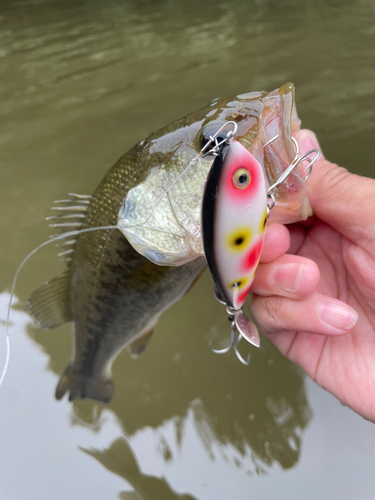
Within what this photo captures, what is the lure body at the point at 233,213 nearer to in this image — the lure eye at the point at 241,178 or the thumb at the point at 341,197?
the lure eye at the point at 241,178

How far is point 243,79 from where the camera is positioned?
10.5 feet

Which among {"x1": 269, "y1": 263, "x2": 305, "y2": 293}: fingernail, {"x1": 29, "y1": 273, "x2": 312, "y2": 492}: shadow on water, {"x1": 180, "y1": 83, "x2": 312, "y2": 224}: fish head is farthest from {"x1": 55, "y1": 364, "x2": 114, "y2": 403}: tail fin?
{"x1": 180, "y1": 83, "x2": 312, "y2": 224}: fish head

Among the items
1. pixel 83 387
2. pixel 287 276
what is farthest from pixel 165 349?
pixel 287 276

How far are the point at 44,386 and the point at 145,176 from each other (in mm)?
1286

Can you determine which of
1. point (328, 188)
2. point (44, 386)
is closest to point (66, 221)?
point (328, 188)

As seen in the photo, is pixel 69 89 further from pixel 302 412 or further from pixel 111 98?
pixel 302 412

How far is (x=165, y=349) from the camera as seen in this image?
72.8 inches

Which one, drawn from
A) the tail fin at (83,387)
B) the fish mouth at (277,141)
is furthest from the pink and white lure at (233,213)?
the tail fin at (83,387)

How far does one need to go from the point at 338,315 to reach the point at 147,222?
57 cm

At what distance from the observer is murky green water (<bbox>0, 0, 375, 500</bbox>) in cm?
147

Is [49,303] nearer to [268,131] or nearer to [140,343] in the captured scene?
[140,343]

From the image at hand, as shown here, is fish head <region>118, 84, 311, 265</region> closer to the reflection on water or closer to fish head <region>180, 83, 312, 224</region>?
fish head <region>180, 83, 312, 224</region>

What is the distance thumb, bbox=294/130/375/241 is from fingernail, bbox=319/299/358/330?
23 centimetres

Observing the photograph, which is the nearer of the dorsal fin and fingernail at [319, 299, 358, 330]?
fingernail at [319, 299, 358, 330]
